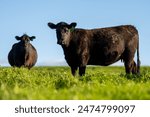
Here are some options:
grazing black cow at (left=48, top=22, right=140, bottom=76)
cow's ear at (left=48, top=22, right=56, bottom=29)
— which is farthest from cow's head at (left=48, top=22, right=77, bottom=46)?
cow's ear at (left=48, top=22, right=56, bottom=29)

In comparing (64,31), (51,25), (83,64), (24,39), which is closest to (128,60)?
(83,64)

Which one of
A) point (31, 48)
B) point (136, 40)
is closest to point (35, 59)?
point (31, 48)

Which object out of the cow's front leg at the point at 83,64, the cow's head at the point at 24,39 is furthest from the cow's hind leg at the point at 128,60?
the cow's head at the point at 24,39

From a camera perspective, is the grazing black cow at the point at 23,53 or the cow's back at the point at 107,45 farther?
the grazing black cow at the point at 23,53

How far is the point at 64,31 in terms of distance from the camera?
75.6ft

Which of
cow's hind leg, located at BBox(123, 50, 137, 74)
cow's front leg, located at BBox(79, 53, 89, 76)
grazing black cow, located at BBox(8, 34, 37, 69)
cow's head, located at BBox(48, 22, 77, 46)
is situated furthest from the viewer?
grazing black cow, located at BBox(8, 34, 37, 69)

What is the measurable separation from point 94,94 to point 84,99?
680mm

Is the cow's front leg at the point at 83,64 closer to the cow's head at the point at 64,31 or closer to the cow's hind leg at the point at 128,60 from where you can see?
the cow's head at the point at 64,31

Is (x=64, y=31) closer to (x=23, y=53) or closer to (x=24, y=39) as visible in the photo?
(x=23, y=53)

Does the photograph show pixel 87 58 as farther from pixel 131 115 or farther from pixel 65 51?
pixel 131 115

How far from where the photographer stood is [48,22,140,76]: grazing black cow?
22.8 metres

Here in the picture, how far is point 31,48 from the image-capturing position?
36062 mm

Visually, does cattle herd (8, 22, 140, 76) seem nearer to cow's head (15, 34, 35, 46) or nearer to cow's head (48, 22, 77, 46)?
cow's head (48, 22, 77, 46)

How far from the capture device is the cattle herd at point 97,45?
22822mm
